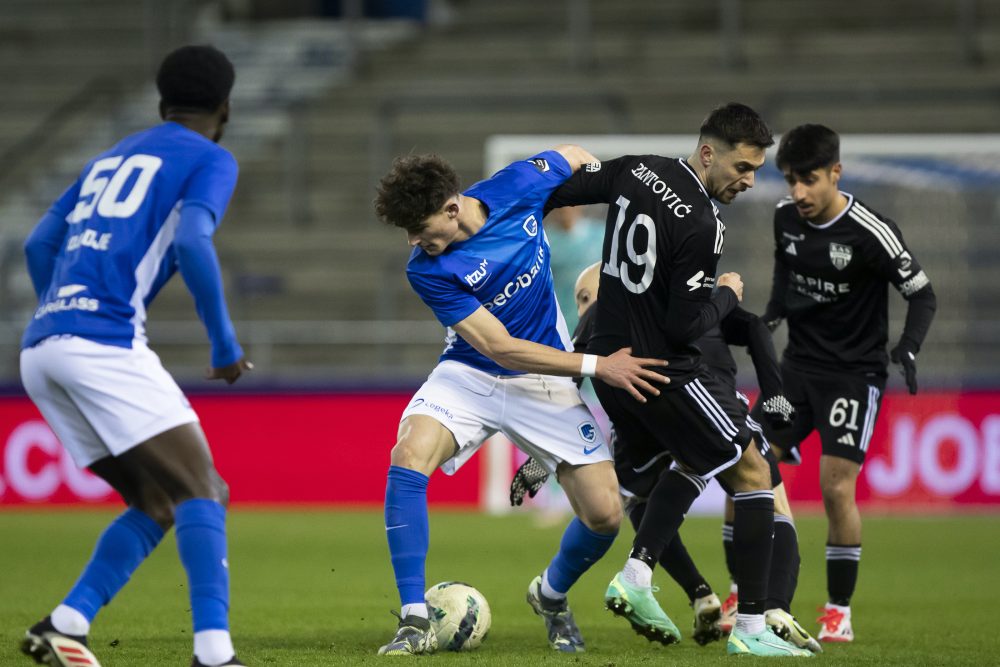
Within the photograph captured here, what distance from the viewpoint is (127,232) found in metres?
4.52

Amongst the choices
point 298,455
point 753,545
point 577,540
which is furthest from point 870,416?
point 298,455

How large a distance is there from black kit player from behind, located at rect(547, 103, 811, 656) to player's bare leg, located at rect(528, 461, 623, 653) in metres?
0.20

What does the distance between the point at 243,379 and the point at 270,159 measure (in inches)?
220

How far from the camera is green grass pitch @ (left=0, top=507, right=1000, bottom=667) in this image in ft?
18.6

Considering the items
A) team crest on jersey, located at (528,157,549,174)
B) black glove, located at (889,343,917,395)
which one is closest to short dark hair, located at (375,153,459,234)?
team crest on jersey, located at (528,157,549,174)

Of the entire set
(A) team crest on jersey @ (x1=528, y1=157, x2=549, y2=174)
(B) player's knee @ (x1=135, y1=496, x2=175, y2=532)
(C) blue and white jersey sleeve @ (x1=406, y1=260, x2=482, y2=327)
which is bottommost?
(B) player's knee @ (x1=135, y1=496, x2=175, y2=532)

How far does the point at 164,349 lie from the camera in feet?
51.5

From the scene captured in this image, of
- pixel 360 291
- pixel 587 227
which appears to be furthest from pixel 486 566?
pixel 360 291

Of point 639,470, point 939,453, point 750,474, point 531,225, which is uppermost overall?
point 531,225

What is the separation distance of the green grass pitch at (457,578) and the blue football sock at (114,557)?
0.67 metres

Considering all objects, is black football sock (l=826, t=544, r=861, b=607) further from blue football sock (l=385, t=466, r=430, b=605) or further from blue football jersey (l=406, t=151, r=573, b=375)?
blue football sock (l=385, t=466, r=430, b=605)

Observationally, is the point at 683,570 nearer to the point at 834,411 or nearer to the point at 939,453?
the point at 834,411

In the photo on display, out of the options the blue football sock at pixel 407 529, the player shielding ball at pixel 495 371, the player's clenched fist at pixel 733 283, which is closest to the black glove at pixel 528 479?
the player shielding ball at pixel 495 371

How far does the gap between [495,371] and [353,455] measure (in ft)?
24.4
